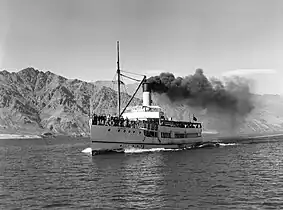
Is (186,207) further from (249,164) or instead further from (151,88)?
(151,88)

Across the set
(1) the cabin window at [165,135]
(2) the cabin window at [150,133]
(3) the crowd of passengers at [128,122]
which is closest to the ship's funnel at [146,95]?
(3) the crowd of passengers at [128,122]

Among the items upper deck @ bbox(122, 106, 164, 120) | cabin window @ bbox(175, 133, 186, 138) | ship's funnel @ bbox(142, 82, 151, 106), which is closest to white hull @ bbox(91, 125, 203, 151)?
upper deck @ bbox(122, 106, 164, 120)

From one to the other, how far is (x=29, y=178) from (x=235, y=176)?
2976 cm

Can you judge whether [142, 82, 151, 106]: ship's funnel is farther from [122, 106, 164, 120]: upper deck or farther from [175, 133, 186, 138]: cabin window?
[175, 133, 186, 138]: cabin window

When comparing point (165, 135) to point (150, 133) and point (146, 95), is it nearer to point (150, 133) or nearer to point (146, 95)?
point (150, 133)

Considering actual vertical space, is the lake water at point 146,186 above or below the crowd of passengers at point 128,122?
below

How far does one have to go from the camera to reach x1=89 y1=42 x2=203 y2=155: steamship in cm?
8600

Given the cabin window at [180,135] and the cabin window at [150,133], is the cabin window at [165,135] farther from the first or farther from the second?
the cabin window at [180,135]

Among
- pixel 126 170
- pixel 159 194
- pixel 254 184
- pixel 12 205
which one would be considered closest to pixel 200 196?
A: pixel 159 194

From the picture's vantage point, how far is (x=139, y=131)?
9325cm

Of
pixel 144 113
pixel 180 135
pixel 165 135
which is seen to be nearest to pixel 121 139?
pixel 144 113

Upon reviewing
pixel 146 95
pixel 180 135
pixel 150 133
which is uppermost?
pixel 146 95

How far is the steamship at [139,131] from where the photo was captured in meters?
86.0

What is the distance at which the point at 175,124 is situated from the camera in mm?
111750
